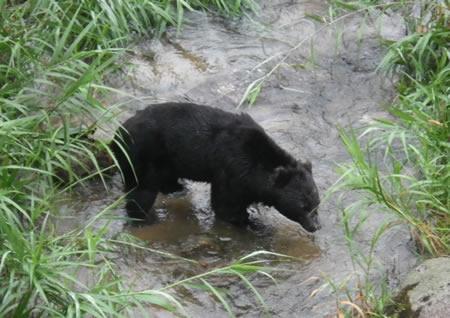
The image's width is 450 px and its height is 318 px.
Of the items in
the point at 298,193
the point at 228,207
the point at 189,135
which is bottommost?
the point at 228,207

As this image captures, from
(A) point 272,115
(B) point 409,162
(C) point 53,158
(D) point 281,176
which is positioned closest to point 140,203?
(C) point 53,158

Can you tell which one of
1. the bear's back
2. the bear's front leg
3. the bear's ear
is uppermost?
the bear's back

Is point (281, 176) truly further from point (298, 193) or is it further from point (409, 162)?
point (409, 162)

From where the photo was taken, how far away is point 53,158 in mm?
6633

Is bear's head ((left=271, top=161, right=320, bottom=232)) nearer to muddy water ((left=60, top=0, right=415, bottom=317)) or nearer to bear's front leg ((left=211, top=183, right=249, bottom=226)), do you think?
muddy water ((left=60, top=0, right=415, bottom=317))

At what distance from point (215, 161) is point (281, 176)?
508mm

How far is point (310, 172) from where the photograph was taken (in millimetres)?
7078

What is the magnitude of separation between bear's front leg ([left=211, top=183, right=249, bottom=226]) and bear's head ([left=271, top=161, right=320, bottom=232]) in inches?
10.5

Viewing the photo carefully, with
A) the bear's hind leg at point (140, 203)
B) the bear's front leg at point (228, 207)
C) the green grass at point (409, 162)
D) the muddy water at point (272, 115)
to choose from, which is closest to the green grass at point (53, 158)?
the muddy water at point (272, 115)

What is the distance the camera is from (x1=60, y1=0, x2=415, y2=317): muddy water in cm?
632

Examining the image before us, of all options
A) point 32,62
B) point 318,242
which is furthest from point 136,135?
point 318,242

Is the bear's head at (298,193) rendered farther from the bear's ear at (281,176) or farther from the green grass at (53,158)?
the green grass at (53,158)

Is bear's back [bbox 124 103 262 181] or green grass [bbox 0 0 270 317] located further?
bear's back [bbox 124 103 262 181]

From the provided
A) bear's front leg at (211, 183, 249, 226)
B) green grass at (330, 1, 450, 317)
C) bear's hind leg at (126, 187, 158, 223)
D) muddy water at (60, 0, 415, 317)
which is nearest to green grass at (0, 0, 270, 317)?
muddy water at (60, 0, 415, 317)
